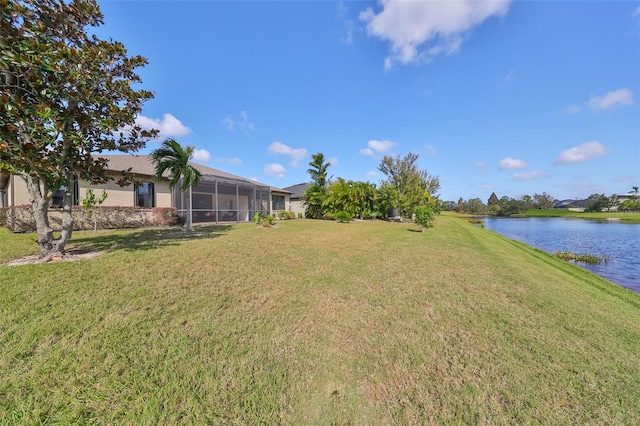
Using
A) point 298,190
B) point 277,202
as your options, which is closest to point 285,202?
point 277,202

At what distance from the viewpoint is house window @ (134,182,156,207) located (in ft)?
47.0

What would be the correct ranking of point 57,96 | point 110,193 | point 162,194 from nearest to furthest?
point 57,96
point 110,193
point 162,194

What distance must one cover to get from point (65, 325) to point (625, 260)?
21.4 metres

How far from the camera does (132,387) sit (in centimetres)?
233

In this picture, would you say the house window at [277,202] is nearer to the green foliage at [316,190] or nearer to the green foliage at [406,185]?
the green foliage at [316,190]

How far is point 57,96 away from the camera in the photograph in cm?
545

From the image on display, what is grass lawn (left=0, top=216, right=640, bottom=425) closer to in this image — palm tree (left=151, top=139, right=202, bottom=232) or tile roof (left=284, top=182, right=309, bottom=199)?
palm tree (left=151, top=139, right=202, bottom=232)

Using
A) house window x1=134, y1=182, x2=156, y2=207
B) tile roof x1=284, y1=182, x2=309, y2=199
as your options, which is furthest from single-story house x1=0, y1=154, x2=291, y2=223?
tile roof x1=284, y1=182, x2=309, y2=199

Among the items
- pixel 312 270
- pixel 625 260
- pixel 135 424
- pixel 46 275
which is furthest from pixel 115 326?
pixel 625 260

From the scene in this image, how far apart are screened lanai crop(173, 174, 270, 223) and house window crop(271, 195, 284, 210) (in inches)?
76.7

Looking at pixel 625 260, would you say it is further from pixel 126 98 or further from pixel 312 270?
pixel 126 98

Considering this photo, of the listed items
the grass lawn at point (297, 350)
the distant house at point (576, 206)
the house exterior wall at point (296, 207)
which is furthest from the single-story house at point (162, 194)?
the distant house at point (576, 206)

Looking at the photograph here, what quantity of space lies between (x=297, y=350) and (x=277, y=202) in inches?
887

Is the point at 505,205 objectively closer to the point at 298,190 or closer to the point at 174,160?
the point at 298,190
